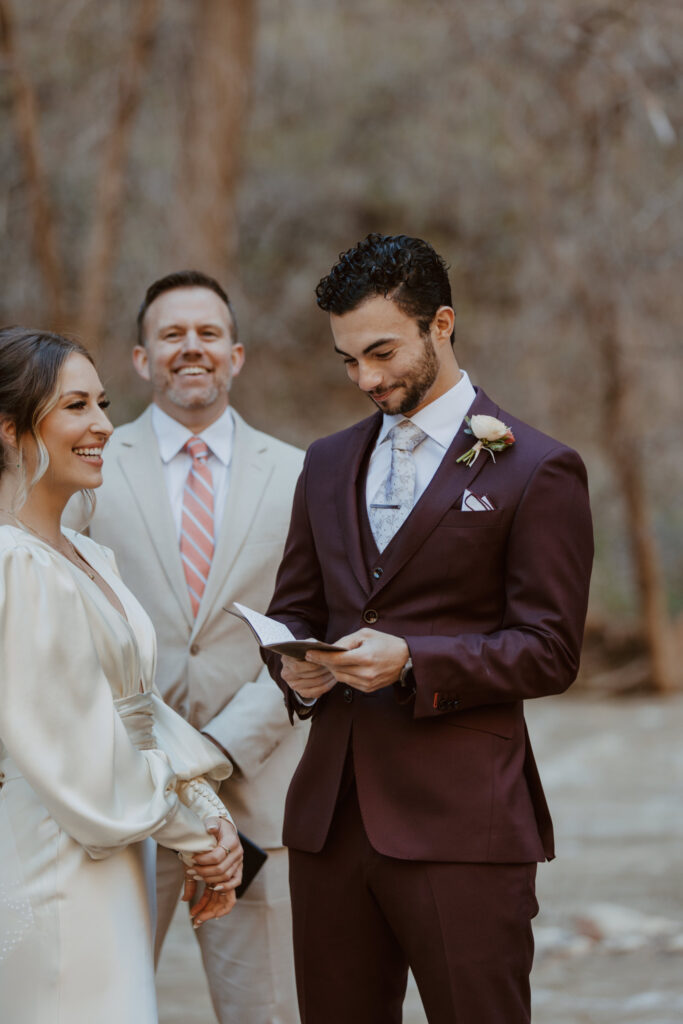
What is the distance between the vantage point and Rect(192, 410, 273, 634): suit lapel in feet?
10.4

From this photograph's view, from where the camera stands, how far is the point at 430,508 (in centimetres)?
239

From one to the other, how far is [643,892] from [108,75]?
18.8 ft

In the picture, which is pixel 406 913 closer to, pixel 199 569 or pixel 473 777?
pixel 473 777

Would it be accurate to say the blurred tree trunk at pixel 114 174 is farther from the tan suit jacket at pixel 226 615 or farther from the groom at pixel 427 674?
the groom at pixel 427 674

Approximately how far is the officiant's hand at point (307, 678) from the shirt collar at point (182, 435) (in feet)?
3.43

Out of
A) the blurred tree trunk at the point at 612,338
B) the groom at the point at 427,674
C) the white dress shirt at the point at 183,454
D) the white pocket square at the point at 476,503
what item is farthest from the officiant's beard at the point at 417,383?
the blurred tree trunk at the point at 612,338

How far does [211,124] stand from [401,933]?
644 cm

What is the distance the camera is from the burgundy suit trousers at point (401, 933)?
7.53ft

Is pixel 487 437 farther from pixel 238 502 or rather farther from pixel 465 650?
pixel 238 502

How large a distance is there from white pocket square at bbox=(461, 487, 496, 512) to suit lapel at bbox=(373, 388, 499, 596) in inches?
0.7

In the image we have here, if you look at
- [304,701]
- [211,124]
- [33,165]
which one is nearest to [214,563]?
[304,701]

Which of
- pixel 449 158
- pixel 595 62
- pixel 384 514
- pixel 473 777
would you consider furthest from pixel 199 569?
pixel 449 158

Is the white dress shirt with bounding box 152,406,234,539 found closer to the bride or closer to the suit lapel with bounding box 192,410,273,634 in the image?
the suit lapel with bounding box 192,410,273,634

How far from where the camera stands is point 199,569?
10.7 ft
